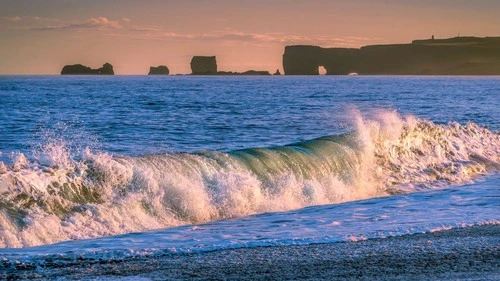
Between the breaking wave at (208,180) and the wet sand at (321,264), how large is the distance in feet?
9.20

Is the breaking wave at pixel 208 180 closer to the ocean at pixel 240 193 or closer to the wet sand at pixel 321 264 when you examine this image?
the ocean at pixel 240 193

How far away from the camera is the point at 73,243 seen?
33.5ft

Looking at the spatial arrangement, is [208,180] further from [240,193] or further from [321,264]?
[321,264]

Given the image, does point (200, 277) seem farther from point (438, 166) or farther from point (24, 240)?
point (438, 166)

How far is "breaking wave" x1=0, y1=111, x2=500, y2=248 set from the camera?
470 inches

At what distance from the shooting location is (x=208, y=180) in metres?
15.2

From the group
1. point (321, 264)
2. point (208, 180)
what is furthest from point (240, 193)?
point (321, 264)

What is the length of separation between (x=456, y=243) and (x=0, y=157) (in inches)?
485

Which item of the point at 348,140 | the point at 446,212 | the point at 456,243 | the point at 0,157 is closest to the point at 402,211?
the point at 446,212

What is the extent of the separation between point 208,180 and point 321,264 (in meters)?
6.97

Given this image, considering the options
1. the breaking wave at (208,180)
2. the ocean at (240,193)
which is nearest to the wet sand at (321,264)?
the ocean at (240,193)

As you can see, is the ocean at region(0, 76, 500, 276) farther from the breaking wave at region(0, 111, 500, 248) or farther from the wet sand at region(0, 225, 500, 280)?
the wet sand at region(0, 225, 500, 280)

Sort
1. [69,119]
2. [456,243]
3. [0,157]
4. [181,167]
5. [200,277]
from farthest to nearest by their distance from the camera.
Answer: [69,119] → [0,157] → [181,167] → [456,243] → [200,277]

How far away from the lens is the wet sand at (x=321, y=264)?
7902 millimetres
